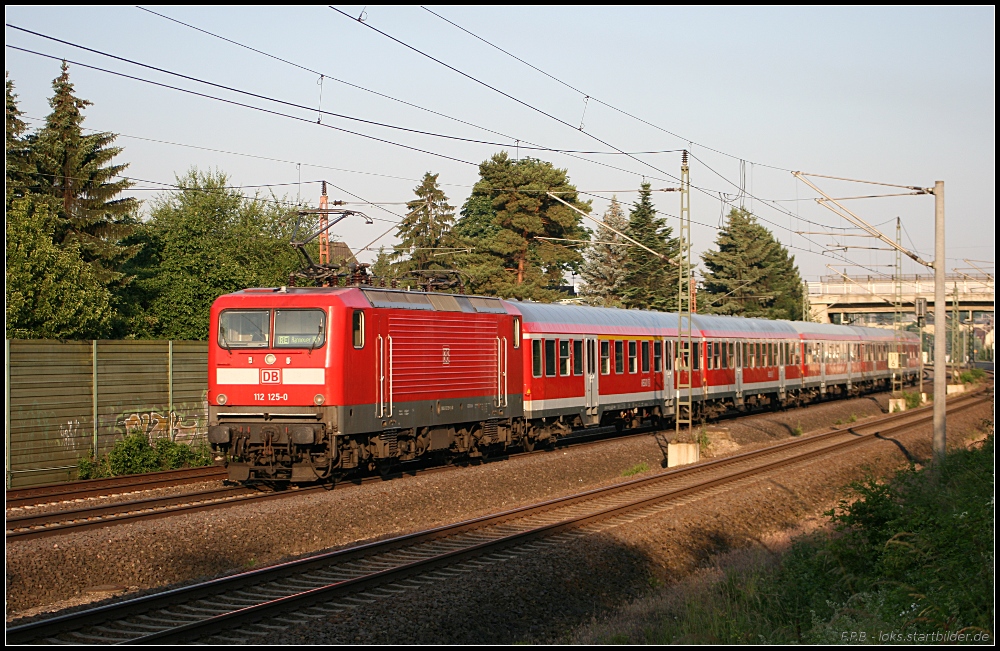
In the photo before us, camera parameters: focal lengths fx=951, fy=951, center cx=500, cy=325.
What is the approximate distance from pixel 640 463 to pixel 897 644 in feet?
53.3

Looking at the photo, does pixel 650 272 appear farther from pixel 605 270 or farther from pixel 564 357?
pixel 564 357

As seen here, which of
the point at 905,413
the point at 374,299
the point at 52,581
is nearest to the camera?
the point at 52,581

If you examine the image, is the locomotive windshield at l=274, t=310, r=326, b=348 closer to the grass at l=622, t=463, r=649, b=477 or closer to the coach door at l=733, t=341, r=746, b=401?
the grass at l=622, t=463, r=649, b=477

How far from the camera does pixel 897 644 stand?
7910 mm

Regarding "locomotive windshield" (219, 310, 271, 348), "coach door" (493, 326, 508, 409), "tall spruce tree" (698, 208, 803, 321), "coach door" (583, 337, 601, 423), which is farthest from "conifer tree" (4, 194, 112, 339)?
"tall spruce tree" (698, 208, 803, 321)

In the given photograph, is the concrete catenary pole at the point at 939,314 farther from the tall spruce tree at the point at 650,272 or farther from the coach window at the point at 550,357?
the tall spruce tree at the point at 650,272

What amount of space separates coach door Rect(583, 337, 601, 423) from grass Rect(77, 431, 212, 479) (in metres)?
10.2

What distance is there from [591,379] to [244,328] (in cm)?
1172

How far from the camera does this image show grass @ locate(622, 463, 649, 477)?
A: 2294 cm

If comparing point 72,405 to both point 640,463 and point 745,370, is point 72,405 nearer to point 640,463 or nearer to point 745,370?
point 640,463

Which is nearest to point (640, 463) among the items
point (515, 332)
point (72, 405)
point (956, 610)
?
point (515, 332)

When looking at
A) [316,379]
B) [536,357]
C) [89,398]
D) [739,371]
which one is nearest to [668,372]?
[739,371]

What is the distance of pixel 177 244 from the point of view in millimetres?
30031

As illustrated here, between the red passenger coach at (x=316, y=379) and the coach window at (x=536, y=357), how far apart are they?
484cm
